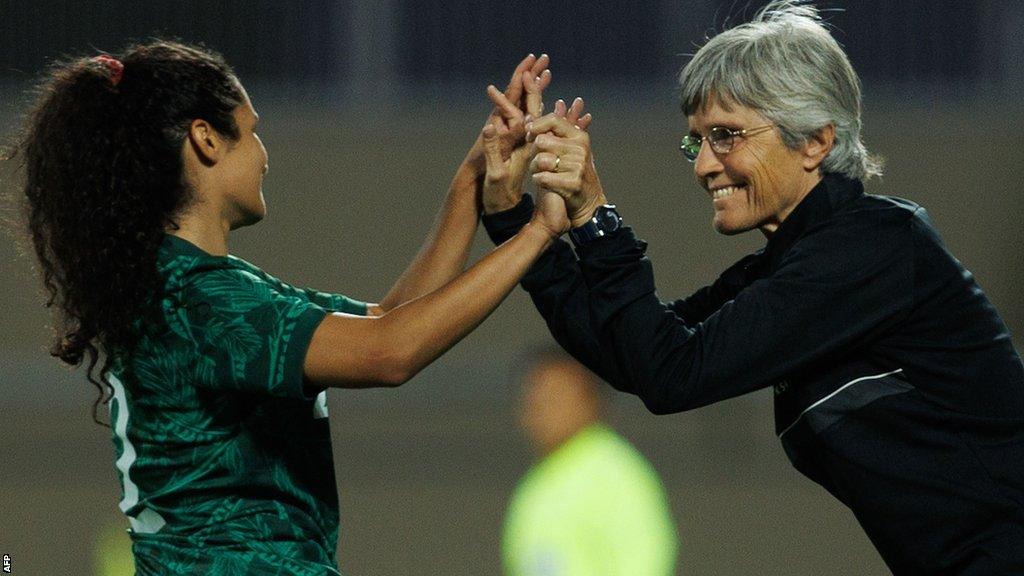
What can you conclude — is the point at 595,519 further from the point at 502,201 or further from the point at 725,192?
the point at 725,192

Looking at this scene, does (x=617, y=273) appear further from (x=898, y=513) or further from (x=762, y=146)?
(x=898, y=513)

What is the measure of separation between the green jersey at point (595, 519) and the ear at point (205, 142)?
190 centimetres

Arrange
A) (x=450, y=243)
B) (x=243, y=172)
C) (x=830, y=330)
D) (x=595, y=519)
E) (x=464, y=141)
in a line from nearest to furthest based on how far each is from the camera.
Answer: (x=830, y=330) → (x=243, y=172) → (x=450, y=243) → (x=595, y=519) → (x=464, y=141)

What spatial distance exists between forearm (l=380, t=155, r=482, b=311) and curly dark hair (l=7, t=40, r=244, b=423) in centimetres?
58

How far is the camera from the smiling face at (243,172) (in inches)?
88.2

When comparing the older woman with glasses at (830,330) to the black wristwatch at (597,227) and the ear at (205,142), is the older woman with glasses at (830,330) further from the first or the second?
the ear at (205,142)

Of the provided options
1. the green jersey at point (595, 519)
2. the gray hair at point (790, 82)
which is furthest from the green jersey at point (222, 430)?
the green jersey at point (595, 519)

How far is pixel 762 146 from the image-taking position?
7.58 feet

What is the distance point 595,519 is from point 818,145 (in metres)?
1.77

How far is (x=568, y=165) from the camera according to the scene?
2.32 meters

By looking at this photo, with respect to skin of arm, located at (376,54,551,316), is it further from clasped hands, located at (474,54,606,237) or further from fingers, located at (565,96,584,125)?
fingers, located at (565,96,584,125)

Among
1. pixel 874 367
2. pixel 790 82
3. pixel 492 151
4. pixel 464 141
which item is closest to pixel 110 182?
pixel 492 151

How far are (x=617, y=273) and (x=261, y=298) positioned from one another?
519 mm

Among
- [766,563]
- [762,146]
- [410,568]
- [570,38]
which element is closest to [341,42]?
[570,38]
